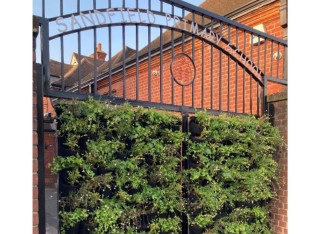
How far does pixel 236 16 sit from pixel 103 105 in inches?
168

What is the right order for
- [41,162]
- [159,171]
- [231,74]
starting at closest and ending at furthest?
1. [41,162]
2. [159,171]
3. [231,74]

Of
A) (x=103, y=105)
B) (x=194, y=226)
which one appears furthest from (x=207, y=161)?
(x=103, y=105)

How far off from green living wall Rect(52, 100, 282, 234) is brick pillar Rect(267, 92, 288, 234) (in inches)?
6.0

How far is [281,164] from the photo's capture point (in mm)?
3789

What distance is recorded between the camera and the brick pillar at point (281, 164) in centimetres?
370

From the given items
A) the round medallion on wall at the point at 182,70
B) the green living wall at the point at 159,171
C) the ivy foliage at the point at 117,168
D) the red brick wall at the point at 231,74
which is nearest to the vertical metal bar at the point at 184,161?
the green living wall at the point at 159,171

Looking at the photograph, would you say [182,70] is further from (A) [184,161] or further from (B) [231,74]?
(B) [231,74]

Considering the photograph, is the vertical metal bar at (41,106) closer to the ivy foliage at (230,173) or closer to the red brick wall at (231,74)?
the ivy foliage at (230,173)

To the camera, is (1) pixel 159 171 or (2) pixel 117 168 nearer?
(2) pixel 117 168

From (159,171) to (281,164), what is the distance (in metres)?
1.80

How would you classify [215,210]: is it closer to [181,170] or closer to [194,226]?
[194,226]

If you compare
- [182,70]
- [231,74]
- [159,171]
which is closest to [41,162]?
[159,171]

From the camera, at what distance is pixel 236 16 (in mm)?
5926

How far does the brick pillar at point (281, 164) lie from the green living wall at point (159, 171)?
0.15m
